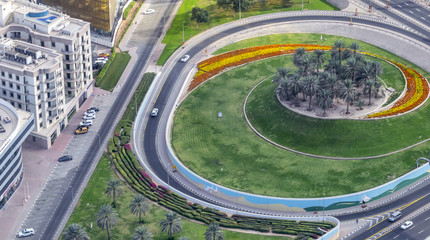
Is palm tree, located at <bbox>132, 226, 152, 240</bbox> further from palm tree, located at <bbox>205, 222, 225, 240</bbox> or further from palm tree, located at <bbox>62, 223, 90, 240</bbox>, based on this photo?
palm tree, located at <bbox>205, 222, 225, 240</bbox>

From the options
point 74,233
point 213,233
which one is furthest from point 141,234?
point 213,233

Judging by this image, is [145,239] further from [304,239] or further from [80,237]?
[304,239]

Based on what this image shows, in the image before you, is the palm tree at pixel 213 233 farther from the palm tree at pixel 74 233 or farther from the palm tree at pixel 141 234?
the palm tree at pixel 74 233

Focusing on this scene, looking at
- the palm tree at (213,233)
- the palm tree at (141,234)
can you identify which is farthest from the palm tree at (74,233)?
the palm tree at (213,233)

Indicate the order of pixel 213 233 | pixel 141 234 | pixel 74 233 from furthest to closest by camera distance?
pixel 74 233, pixel 213 233, pixel 141 234

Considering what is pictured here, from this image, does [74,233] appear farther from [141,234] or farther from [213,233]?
[213,233]

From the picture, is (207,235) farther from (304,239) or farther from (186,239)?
(304,239)

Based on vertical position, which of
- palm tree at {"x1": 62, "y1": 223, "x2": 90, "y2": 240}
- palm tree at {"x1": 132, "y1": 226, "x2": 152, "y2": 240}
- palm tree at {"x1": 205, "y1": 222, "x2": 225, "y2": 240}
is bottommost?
palm tree at {"x1": 62, "y1": 223, "x2": 90, "y2": 240}

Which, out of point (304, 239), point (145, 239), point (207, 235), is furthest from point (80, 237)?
point (304, 239)

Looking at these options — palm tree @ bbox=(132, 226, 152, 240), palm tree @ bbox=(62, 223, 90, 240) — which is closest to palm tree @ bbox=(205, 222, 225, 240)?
palm tree @ bbox=(132, 226, 152, 240)
